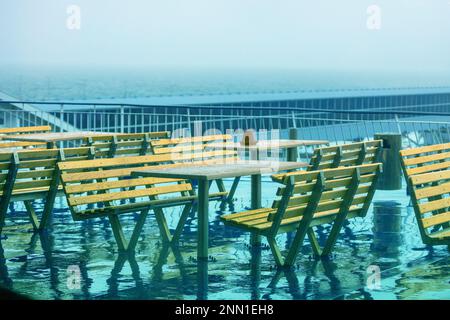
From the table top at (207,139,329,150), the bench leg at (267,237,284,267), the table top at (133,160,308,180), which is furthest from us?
the table top at (207,139,329,150)

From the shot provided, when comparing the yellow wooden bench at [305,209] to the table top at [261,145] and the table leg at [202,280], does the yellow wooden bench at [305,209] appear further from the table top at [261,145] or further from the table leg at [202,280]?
the table top at [261,145]

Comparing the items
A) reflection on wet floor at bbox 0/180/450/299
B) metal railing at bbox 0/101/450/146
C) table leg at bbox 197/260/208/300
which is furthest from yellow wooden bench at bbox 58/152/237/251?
metal railing at bbox 0/101/450/146

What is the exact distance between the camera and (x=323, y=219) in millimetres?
6727

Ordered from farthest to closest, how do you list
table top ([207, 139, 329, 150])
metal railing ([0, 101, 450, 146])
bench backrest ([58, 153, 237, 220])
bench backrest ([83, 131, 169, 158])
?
metal railing ([0, 101, 450, 146]) < bench backrest ([83, 131, 169, 158]) < table top ([207, 139, 329, 150]) < bench backrest ([58, 153, 237, 220])

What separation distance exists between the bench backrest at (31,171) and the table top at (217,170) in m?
1.06

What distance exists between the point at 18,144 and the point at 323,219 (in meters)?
4.57

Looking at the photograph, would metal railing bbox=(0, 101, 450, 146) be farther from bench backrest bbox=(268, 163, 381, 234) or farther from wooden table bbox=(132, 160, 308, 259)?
wooden table bbox=(132, 160, 308, 259)

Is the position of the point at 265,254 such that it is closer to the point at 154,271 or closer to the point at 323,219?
the point at 323,219

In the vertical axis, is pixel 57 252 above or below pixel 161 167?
below

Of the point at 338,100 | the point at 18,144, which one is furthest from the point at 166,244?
the point at 338,100

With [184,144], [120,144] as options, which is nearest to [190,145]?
[184,144]

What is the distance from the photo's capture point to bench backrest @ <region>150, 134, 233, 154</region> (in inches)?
336

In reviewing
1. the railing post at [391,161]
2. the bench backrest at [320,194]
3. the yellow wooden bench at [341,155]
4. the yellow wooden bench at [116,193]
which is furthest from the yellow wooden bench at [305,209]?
the railing post at [391,161]

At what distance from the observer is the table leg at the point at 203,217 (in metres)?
6.68
